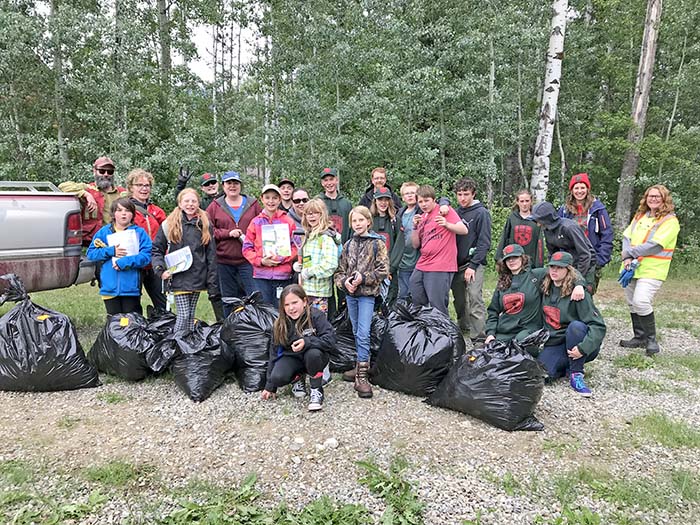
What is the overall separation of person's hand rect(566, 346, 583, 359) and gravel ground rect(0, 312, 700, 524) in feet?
0.97

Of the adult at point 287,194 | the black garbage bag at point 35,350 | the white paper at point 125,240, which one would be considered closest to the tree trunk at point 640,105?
the adult at point 287,194

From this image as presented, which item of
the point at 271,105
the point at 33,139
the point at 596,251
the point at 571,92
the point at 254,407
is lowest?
the point at 254,407

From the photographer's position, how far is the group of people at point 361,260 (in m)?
3.90

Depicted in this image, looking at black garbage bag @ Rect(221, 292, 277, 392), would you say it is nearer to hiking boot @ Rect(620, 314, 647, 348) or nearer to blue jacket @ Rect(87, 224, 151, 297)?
blue jacket @ Rect(87, 224, 151, 297)

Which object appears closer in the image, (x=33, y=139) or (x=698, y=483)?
(x=698, y=483)

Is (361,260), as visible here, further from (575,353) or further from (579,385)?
(579,385)

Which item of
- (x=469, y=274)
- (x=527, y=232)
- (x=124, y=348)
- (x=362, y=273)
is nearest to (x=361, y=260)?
(x=362, y=273)

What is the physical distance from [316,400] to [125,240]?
2.25 m

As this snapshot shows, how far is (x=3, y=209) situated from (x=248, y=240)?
220 cm

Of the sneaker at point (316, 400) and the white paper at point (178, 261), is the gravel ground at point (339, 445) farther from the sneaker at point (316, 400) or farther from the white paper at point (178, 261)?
the white paper at point (178, 261)

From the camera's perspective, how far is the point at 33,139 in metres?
10.7

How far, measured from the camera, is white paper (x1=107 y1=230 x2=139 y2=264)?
4.27 m

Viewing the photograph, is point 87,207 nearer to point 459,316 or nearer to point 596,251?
point 459,316

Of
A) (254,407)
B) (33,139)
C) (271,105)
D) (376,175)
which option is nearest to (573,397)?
(254,407)
